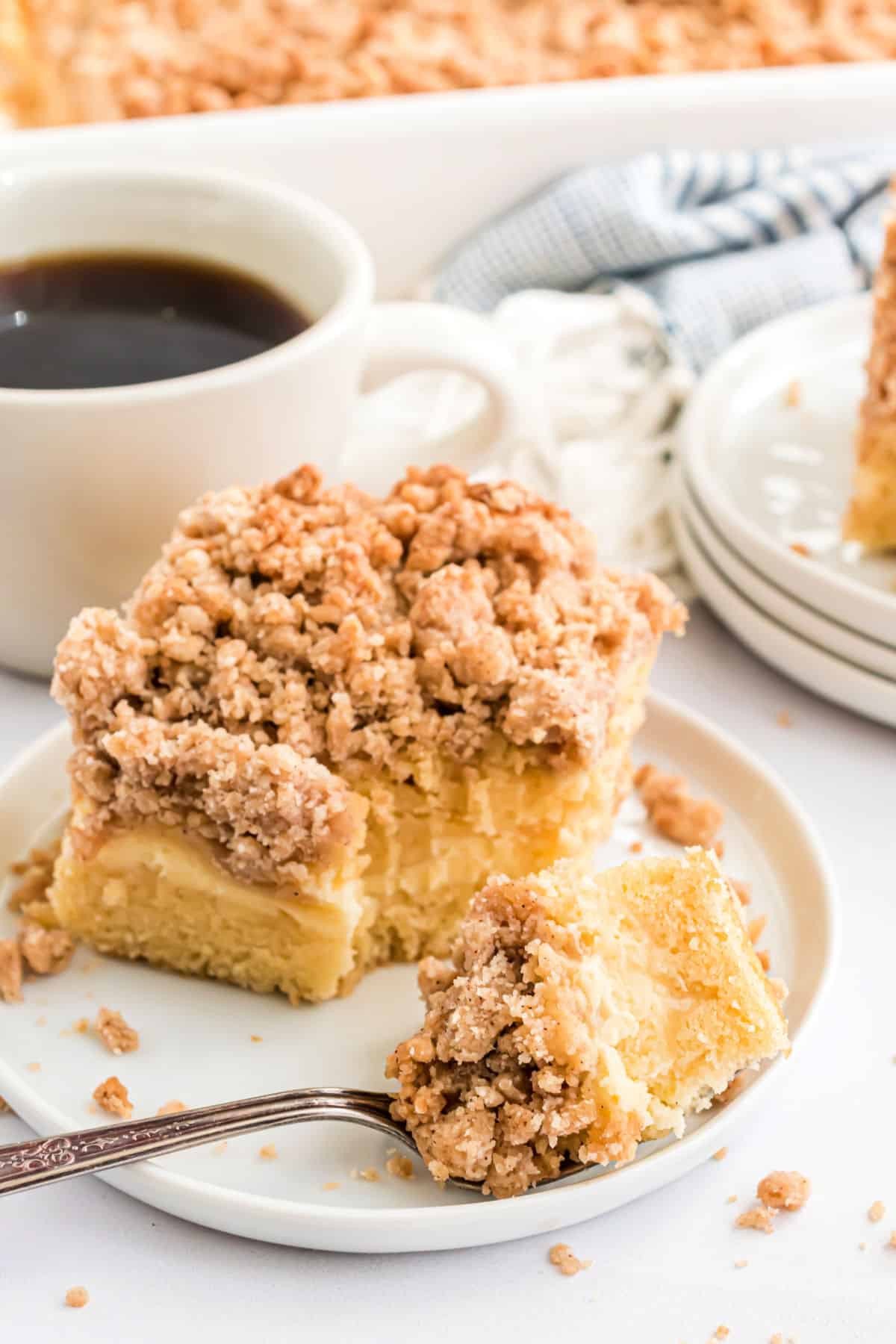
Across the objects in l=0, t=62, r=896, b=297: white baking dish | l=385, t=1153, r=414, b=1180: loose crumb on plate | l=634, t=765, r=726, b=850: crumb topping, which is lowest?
l=634, t=765, r=726, b=850: crumb topping

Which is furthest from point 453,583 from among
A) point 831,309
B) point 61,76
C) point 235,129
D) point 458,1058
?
point 61,76

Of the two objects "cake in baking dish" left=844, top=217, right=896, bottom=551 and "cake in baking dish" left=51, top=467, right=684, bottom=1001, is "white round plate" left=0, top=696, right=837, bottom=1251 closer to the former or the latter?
"cake in baking dish" left=51, top=467, right=684, bottom=1001

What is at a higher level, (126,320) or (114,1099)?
(126,320)

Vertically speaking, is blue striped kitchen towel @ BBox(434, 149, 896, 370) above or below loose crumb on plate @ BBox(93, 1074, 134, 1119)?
above

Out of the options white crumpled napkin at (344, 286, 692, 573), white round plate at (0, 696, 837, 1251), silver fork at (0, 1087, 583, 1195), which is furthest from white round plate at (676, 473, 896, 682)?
silver fork at (0, 1087, 583, 1195)

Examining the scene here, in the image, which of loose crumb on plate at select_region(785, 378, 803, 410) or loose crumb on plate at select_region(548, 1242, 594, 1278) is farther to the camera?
loose crumb on plate at select_region(785, 378, 803, 410)

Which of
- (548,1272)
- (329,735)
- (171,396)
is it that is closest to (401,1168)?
(548,1272)

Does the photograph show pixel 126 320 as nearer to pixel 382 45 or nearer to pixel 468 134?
pixel 468 134
